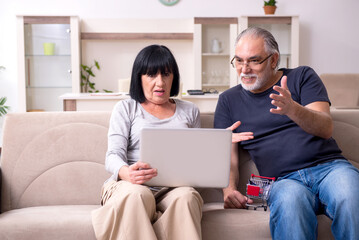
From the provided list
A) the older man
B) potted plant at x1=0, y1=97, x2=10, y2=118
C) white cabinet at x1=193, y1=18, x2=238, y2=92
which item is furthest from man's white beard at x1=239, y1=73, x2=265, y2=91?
potted plant at x1=0, y1=97, x2=10, y2=118

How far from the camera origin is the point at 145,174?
151cm

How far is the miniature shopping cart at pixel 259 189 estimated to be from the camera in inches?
69.2

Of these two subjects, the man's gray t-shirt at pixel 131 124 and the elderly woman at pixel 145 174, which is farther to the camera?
the man's gray t-shirt at pixel 131 124

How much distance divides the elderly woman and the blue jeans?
288mm

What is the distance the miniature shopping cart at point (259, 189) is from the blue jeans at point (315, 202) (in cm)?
6

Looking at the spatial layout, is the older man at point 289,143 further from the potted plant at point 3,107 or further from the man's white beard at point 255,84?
the potted plant at point 3,107

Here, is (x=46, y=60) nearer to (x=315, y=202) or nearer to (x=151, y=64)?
(x=151, y=64)

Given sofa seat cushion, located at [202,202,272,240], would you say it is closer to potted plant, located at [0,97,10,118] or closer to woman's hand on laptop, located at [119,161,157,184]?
woman's hand on laptop, located at [119,161,157,184]

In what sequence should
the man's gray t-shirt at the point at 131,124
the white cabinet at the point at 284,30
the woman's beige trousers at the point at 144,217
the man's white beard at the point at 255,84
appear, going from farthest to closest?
the white cabinet at the point at 284,30 → the man's white beard at the point at 255,84 → the man's gray t-shirt at the point at 131,124 → the woman's beige trousers at the point at 144,217

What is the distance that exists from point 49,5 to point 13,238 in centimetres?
445

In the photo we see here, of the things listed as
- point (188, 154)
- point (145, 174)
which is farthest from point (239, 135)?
point (145, 174)

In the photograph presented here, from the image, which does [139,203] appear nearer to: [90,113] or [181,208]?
[181,208]

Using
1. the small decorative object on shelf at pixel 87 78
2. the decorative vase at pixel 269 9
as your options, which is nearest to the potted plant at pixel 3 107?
the small decorative object on shelf at pixel 87 78

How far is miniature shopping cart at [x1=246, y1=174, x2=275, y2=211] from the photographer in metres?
1.76
